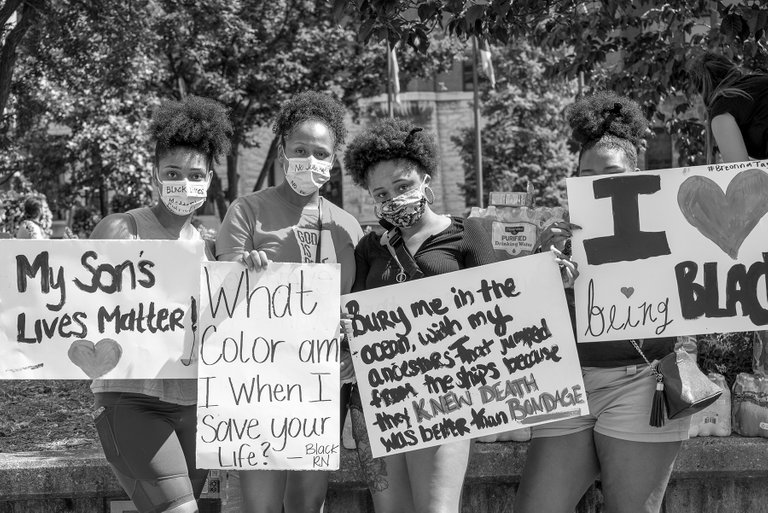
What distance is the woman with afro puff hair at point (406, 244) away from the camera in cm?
350

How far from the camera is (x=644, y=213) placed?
3650 millimetres

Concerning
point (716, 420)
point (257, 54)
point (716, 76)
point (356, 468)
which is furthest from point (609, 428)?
point (257, 54)

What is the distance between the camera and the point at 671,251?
367 centimetres

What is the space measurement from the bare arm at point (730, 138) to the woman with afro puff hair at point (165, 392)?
Answer: 6.77 feet

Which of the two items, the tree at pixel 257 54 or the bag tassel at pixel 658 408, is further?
the tree at pixel 257 54

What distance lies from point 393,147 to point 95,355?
4.64ft

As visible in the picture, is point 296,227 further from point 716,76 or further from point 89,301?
point 716,76

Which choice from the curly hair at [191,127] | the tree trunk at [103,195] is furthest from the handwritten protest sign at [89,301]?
the tree trunk at [103,195]

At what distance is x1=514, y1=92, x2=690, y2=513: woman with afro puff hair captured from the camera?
11.3 feet

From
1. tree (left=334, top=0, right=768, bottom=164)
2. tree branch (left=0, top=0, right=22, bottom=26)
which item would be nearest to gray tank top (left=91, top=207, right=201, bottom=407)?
tree (left=334, top=0, right=768, bottom=164)

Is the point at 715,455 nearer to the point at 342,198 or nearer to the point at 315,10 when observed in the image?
the point at 315,10

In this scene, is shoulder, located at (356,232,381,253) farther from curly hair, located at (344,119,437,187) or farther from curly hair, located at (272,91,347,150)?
curly hair, located at (272,91,347,150)

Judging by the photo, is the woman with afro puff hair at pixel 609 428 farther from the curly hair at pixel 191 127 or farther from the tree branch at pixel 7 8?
the tree branch at pixel 7 8

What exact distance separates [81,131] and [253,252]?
1335 centimetres
